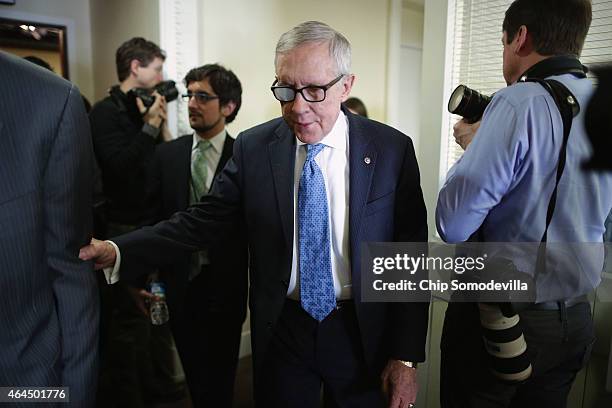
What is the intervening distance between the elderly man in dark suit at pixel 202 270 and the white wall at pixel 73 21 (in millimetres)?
1392

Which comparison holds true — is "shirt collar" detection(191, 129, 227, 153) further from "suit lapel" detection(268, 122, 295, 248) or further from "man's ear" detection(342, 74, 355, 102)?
"man's ear" detection(342, 74, 355, 102)

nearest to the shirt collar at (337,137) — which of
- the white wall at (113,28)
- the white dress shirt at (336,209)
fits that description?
the white dress shirt at (336,209)

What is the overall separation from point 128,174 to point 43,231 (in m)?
1.26

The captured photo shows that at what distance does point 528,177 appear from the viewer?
1061mm

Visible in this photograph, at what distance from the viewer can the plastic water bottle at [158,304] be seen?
Answer: 6.18ft

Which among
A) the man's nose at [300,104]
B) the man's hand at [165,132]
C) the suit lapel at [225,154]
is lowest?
the suit lapel at [225,154]

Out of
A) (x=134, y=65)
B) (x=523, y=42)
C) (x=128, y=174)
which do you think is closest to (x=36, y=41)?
(x=134, y=65)

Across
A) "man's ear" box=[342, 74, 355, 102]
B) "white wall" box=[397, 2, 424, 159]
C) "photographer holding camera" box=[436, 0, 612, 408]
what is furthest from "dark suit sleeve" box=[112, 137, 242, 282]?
"white wall" box=[397, 2, 424, 159]

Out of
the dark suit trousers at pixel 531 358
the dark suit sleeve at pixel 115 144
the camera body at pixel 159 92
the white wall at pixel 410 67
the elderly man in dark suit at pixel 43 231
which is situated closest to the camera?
the elderly man in dark suit at pixel 43 231

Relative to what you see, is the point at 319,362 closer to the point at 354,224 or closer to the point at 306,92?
the point at 354,224

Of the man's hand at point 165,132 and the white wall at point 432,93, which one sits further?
the man's hand at point 165,132

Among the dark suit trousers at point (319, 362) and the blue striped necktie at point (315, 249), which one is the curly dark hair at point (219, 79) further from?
the dark suit trousers at point (319, 362)

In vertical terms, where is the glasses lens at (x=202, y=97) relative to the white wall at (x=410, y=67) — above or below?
below

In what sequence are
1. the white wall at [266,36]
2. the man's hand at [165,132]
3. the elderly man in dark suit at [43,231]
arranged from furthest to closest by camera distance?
the white wall at [266,36] → the man's hand at [165,132] → the elderly man in dark suit at [43,231]
